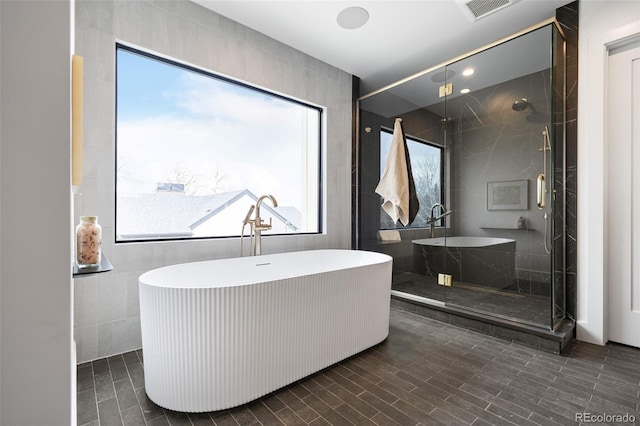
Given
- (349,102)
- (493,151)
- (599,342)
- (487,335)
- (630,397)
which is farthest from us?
(349,102)

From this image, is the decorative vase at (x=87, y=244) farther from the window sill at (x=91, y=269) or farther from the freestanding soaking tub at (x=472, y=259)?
the freestanding soaking tub at (x=472, y=259)

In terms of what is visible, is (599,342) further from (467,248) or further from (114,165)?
(114,165)

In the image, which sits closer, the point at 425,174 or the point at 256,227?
the point at 256,227

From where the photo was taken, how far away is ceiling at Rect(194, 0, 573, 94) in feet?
8.07

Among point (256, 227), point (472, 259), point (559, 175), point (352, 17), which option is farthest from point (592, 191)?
point (256, 227)

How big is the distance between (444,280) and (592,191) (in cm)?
133

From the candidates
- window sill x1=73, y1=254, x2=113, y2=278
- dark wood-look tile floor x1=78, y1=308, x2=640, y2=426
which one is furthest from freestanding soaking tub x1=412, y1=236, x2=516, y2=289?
window sill x1=73, y1=254, x2=113, y2=278

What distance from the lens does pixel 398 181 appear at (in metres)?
3.24

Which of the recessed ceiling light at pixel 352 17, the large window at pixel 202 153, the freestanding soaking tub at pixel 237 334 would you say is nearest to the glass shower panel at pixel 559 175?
the recessed ceiling light at pixel 352 17

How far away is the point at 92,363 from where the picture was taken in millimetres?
1967

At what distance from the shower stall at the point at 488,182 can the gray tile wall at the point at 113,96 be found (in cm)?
142

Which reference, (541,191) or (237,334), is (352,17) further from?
(237,334)
